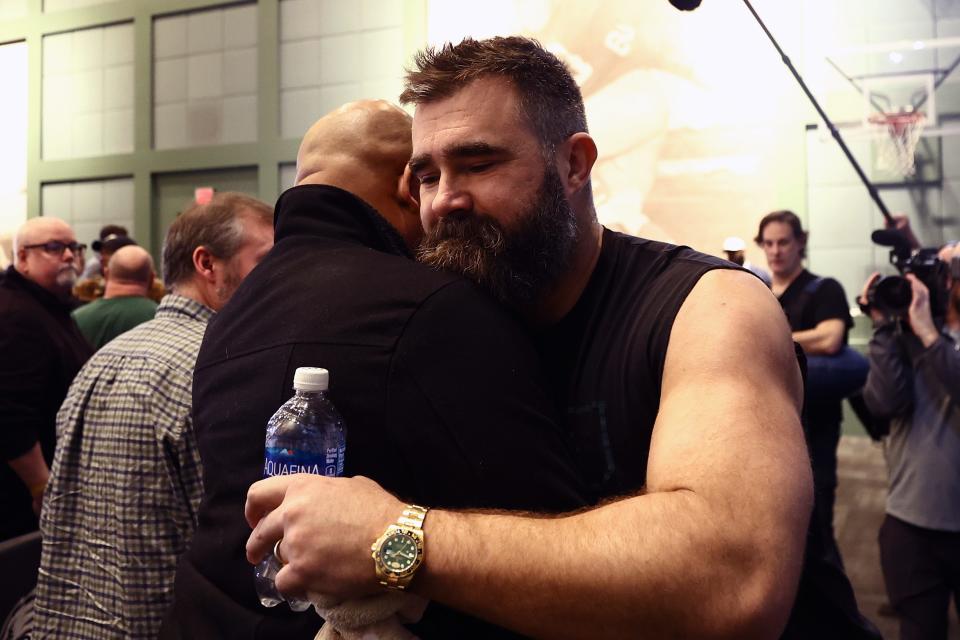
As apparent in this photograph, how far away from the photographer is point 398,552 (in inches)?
39.8

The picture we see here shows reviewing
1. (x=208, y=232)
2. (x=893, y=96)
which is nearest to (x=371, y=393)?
(x=208, y=232)

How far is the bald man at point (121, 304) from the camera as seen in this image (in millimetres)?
4004

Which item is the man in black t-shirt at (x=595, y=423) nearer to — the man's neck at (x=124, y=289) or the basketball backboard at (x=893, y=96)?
the man's neck at (x=124, y=289)

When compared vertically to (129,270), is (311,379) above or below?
below

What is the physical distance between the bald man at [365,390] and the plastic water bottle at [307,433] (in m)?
0.03

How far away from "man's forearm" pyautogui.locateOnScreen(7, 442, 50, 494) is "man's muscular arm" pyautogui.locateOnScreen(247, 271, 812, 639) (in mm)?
2419

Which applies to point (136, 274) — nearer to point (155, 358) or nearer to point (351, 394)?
point (155, 358)

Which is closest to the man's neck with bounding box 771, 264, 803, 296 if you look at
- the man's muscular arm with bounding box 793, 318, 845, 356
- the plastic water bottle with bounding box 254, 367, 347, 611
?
the man's muscular arm with bounding box 793, 318, 845, 356

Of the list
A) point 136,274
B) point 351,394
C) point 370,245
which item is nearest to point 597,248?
point 370,245

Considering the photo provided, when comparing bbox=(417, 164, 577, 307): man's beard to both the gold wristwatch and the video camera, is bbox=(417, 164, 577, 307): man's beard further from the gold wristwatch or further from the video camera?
the video camera

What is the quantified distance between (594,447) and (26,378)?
264cm

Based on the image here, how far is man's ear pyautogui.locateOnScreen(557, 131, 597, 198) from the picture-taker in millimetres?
1504

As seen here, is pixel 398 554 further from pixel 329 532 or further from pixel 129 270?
pixel 129 270

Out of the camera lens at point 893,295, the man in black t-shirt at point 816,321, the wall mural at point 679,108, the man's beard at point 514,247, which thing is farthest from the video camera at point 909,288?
the wall mural at point 679,108
